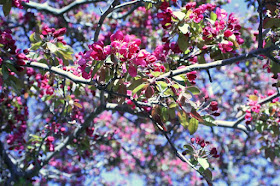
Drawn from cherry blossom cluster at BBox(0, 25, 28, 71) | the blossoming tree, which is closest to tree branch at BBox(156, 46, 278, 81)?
the blossoming tree

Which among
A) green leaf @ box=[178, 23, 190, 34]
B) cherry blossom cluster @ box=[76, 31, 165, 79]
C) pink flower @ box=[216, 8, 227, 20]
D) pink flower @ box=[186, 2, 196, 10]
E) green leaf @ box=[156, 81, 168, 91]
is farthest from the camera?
pink flower @ box=[216, 8, 227, 20]

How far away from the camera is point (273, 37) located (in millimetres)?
2551

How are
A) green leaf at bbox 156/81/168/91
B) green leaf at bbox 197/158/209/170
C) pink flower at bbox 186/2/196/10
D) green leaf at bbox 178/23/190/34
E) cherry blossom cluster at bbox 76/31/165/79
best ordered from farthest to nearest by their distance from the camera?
pink flower at bbox 186/2/196/10, green leaf at bbox 178/23/190/34, green leaf at bbox 197/158/209/170, green leaf at bbox 156/81/168/91, cherry blossom cluster at bbox 76/31/165/79

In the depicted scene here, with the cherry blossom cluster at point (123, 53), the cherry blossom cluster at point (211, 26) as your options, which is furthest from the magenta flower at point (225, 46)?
the cherry blossom cluster at point (123, 53)

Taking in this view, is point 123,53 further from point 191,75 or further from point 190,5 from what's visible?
point 190,5

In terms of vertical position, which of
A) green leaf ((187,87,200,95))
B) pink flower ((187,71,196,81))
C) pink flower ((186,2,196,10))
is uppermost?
pink flower ((186,2,196,10))

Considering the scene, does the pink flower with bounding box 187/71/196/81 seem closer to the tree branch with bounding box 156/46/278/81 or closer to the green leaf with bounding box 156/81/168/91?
the tree branch with bounding box 156/46/278/81

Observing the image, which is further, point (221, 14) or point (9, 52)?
point (221, 14)

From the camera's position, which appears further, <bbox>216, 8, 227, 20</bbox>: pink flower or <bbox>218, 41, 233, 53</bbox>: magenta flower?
<bbox>216, 8, 227, 20</bbox>: pink flower

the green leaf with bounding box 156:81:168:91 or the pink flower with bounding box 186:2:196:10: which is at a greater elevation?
the pink flower with bounding box 186:2:196:10

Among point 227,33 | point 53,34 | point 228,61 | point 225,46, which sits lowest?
point 228,61

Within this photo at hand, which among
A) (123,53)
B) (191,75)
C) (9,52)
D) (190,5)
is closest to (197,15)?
(190,5)

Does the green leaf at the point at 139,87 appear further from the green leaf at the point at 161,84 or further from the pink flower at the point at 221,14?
the pink flower at the point at 221,14

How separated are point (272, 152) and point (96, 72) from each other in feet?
7.81
